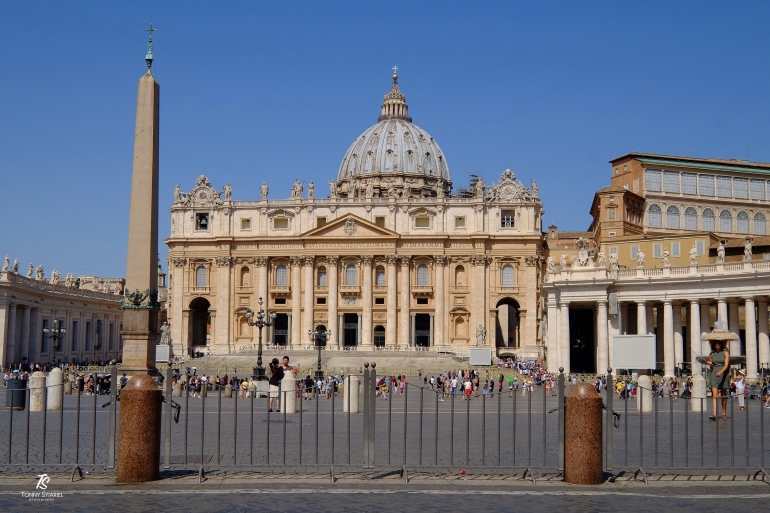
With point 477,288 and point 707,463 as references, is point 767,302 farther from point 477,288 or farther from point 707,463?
point 477,288

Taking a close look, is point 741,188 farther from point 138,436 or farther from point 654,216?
point 138,436

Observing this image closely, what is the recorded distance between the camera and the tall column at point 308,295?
78000mm

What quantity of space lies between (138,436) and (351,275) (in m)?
68.5

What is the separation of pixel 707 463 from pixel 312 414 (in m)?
11.0

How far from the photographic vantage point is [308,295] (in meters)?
78.5

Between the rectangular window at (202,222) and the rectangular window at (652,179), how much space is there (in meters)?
36.4

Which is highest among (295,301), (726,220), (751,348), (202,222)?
(202,222)

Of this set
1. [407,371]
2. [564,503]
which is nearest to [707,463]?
[564,503]

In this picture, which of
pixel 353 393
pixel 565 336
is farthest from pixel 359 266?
pixel 353 393

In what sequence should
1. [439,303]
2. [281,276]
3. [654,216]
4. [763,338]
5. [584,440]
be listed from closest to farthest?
[584,440]
[763,338]
[654,216]
[439,303]
[281,276]

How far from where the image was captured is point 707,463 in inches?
502

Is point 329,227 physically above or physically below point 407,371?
above

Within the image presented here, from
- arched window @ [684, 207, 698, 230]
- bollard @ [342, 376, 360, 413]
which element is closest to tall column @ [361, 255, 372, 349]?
arched window @ [684, 207, 698, 230]

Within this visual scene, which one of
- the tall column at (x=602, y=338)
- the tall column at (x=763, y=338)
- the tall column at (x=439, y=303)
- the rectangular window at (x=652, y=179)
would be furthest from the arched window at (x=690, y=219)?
the tall column at (x=763, y=338)
